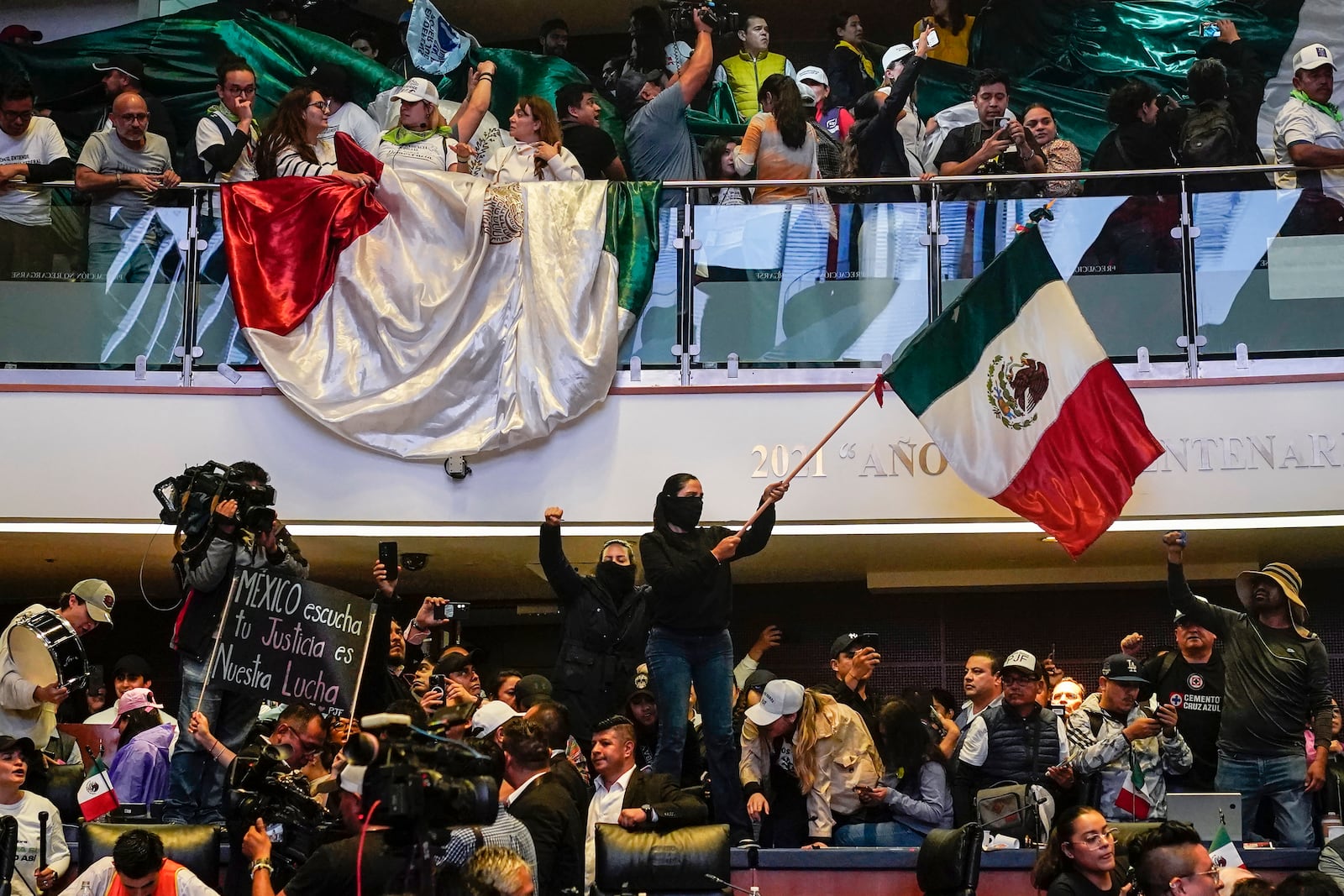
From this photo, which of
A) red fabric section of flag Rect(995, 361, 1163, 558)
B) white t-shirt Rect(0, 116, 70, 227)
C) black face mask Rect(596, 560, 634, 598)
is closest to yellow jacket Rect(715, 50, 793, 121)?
red fabric section of flag Rect(995, 361, 1163, 558)

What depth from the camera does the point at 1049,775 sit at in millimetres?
6949

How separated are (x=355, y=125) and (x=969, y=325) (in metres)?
4.49

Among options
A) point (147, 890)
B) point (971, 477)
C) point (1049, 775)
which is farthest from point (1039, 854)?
point (147, 890)

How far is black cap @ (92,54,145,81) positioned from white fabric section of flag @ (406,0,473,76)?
2.11 metres

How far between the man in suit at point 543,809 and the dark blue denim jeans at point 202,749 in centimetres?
161

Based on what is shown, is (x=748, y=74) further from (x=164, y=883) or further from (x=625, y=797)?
(x=164, y=883)

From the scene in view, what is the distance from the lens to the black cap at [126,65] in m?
11.6

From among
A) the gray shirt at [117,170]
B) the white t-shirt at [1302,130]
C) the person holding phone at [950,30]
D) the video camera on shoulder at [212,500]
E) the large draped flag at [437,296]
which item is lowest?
the video camera on shoulder at [212,500]

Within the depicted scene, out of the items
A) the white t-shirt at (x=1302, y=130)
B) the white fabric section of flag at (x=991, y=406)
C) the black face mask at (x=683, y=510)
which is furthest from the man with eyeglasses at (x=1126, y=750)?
the white t-shirt at (x=1302, y=130)

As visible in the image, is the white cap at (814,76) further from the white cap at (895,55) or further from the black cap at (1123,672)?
the black cap at (1123,672)

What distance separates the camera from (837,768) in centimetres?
709

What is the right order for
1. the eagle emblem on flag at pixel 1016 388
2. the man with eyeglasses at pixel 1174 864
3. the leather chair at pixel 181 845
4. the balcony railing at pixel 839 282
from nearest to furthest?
1. the man with eyeglasses at pixel 1174 864
2. the leather chair at pixel 181 845
3. the eagle emblem on flag at pixel 1016 388
4. the balcony railing at pixel 839 282

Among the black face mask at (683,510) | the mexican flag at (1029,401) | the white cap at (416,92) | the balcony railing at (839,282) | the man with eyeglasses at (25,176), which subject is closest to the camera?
the black face mask at (683,510)

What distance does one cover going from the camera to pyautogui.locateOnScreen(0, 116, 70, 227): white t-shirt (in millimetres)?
9227
